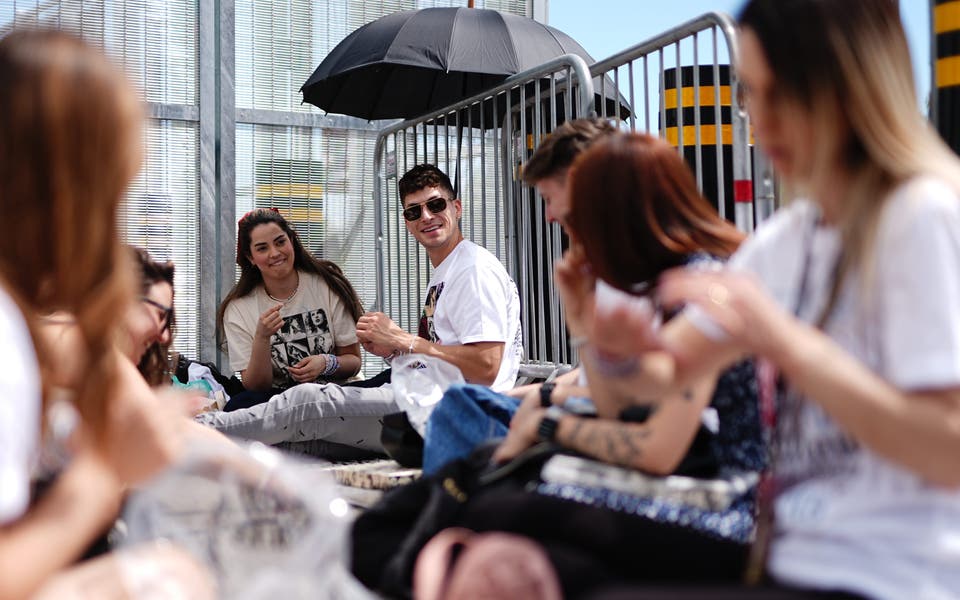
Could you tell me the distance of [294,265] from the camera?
5.48 m

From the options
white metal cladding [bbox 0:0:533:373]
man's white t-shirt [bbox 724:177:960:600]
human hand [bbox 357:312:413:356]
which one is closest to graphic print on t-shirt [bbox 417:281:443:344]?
human hand [bbox 357:312:413:356]

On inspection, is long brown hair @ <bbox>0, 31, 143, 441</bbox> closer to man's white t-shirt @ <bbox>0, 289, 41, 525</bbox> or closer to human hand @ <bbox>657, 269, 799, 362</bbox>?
man's white t-shirt @ <bbox>0, 289, 41, 525</bbox>

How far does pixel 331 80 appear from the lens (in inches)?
228

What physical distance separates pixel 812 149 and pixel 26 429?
1103 millimetres

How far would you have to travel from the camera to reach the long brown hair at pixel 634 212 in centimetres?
205

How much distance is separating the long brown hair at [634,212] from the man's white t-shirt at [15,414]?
1184mm

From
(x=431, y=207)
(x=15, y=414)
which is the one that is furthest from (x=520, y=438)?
(x=431, y=207)

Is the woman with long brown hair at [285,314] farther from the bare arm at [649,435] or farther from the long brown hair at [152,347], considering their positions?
the bare arm at [649,435]

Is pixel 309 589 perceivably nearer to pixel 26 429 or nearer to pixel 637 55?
pixel 26 429

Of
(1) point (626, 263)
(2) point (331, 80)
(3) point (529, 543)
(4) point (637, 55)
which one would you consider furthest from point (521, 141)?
(3) point (529, 543)

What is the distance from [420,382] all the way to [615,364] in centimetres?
230

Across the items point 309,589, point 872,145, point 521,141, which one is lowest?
point 309,589

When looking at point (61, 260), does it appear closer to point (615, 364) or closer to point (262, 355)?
point (615, 364)

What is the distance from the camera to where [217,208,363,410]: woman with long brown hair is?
5.03 meters
